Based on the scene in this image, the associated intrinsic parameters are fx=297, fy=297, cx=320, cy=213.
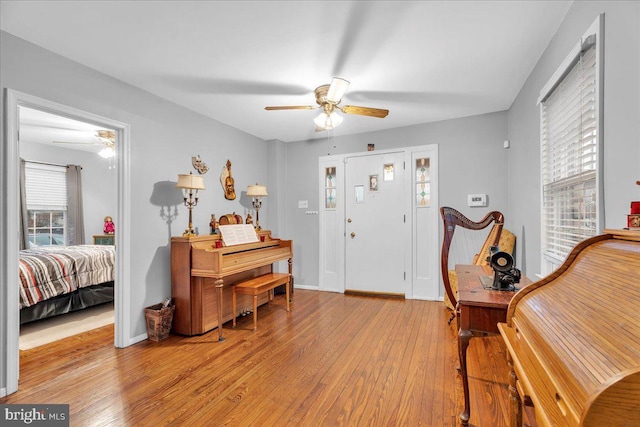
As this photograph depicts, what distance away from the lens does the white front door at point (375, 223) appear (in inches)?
167

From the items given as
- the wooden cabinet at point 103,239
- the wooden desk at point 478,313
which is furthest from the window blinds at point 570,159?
the wooden cabinet at point 103,239

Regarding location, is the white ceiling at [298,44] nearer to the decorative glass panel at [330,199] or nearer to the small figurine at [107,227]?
the decorative glass panel at [330,199]

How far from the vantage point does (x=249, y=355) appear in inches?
101

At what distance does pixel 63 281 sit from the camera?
11.1ft

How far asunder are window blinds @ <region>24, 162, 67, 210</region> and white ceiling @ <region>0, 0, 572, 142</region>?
3745 millimetres

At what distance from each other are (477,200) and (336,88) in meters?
2.54

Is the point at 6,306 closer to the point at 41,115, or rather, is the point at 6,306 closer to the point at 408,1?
the point at 41,115

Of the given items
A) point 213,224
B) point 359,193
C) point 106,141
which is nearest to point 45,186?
point 106,141

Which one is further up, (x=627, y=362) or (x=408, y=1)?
(x=408, y=1)

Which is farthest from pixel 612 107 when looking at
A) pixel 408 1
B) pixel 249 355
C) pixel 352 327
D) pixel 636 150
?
pixel 249 355

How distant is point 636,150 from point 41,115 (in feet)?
17.7

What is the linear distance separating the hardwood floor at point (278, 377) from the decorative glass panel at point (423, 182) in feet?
5.29

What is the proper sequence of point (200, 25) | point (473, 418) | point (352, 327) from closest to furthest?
point (473, 418)
point (200, 25)
point (352, 327)

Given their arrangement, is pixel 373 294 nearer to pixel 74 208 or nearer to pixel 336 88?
pixel 336 88
